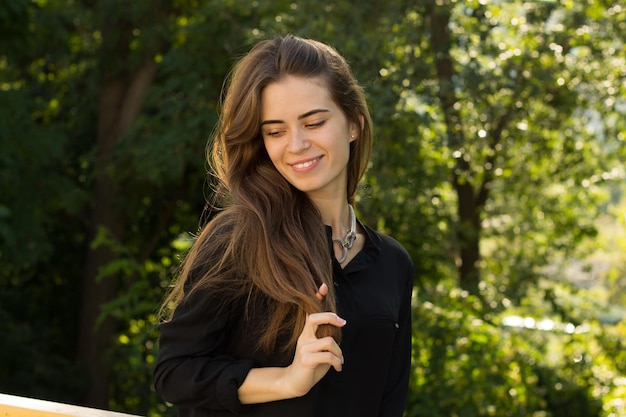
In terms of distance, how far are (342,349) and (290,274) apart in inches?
8.3

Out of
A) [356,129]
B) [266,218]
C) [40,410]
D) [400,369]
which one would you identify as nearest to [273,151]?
[266,218]

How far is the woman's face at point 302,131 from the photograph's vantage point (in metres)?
1.88

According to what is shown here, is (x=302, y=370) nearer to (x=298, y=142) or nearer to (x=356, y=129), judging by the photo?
(x=298, y=142)

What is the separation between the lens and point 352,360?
74.6 inches

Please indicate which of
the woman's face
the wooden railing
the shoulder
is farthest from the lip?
the wooden railing

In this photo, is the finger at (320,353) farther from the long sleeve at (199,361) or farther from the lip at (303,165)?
the lip at (303,165)

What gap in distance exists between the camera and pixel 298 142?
6.14 ft

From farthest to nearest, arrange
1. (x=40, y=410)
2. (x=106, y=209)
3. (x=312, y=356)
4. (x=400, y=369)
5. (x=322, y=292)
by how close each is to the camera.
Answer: (x=106, y=209), (x=400, y=369), (x=40, y=410), (x=322, y=292), (x=312, y=356)

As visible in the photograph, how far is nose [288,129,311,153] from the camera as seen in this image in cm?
187

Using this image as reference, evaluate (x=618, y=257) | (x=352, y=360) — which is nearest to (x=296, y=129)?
(x=352, y=360)

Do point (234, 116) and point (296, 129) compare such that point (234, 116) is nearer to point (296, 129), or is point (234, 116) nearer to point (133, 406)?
point (296, 129)

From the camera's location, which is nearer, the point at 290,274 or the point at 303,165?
the point at 290,274

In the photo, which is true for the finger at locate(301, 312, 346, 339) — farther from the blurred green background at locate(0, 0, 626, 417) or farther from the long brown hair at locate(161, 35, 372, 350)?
the blurred green background at locate(0, 0, 626, 417)

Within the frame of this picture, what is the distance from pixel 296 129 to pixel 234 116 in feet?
0.46
